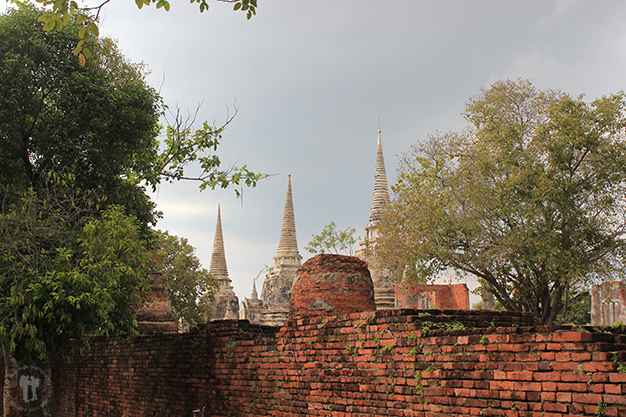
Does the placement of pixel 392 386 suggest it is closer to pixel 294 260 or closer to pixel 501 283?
pixel 501 283

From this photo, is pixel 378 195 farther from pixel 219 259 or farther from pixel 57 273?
pixel 57 273

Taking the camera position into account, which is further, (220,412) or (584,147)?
(584,147)

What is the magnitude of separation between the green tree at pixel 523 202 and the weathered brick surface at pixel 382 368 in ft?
29.1

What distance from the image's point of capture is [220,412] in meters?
7.78

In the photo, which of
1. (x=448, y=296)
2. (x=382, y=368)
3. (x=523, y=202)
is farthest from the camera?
(x=448, y=296)

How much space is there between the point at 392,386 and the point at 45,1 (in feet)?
15.9

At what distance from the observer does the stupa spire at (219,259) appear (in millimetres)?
46688

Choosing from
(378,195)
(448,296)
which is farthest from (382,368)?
(378,195)

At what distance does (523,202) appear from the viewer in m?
16.2

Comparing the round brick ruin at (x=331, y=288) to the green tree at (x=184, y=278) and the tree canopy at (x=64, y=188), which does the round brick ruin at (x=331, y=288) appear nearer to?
the tree canopy at (x=64, y=188)

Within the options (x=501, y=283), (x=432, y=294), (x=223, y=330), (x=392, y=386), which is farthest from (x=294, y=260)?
(x=392, y=386)

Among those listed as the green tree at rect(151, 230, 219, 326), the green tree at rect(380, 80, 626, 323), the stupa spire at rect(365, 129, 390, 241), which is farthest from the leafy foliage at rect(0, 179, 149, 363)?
the stupa spire at rect(365, 129, 390, 241)

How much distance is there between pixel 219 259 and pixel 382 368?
141 ft

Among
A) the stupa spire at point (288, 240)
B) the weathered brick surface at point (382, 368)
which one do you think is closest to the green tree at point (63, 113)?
the weathered brick surface at point (382, 368)
